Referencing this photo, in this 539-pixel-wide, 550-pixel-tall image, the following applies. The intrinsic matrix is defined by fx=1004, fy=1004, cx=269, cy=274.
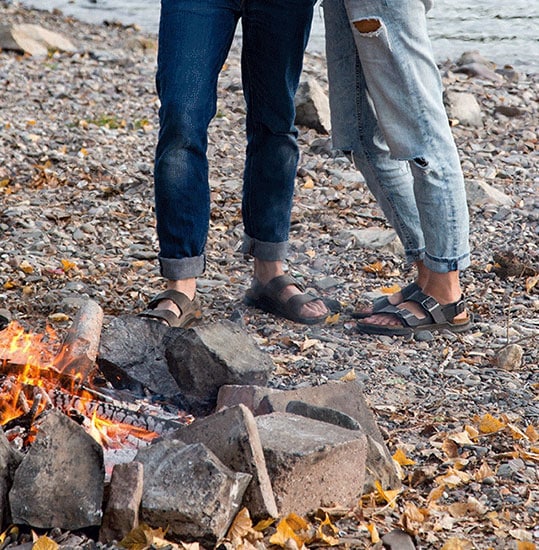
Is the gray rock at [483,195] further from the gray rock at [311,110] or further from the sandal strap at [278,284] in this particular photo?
the sandal strap at [278,284]

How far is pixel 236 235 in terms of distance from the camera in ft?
18.5

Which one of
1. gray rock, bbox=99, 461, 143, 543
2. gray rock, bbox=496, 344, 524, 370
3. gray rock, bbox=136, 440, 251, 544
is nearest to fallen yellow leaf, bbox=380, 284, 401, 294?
gray rock, bbox=496, 344, 524, 370

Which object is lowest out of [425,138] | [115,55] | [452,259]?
[115,55]

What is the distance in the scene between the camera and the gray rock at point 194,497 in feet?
8.40

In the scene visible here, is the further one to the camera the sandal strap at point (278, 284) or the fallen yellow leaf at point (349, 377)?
the sandal strap at point (278, 284)

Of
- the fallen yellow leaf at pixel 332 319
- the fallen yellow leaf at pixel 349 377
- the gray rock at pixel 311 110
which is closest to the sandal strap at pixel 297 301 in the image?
the fallen yellow leaf at pixel 332 319

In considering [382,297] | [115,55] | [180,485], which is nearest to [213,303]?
[382,297]

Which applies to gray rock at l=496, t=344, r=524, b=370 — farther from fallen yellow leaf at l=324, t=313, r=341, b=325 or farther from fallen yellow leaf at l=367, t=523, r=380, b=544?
fallen yellow leaf at l=367, t=523, r=380, b=544

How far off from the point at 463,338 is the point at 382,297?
1.46 feet

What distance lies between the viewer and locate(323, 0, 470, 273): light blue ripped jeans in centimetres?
387

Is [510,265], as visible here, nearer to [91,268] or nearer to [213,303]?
[213,303]

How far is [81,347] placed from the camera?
3479 millimetres

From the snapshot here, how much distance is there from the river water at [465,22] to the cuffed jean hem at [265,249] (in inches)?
289

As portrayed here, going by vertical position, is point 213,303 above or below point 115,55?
above
